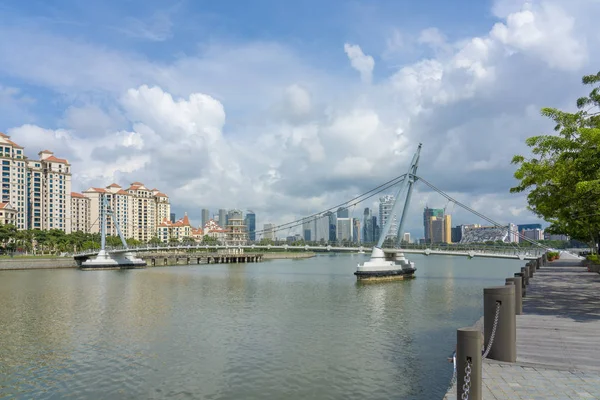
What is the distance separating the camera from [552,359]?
31.2ft

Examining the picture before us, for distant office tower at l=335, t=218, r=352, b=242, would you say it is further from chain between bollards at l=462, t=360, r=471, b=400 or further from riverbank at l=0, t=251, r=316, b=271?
chain between bollards at l=462, t=360, r=471, b=400

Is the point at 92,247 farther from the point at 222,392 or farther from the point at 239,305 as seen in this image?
the point at 222,392

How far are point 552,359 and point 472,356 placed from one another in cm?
406

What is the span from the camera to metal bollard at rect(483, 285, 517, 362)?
30.2 ft

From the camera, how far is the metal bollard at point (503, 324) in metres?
9.20

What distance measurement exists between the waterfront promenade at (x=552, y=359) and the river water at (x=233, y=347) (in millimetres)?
3276

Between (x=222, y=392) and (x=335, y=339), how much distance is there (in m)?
7.60

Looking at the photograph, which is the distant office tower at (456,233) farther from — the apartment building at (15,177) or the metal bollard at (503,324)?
the metal bollard at (503,324)

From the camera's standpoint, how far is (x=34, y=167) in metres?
127

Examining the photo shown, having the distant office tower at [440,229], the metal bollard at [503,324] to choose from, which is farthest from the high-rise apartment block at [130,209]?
the metal bollard at [503,324]

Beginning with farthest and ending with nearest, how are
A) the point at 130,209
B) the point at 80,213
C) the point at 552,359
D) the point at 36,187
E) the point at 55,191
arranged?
the point at 130,209 < the point at 80,213 < the point at 55,191 < the point at 36,187 < the point at 552,359

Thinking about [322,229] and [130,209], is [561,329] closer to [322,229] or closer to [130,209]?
[322,229]

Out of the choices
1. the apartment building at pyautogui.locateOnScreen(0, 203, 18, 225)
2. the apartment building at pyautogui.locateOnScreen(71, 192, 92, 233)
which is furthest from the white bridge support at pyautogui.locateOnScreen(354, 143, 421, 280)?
the apartment building at pyautogui.locateOnScreen(71, 192, 92, 233)

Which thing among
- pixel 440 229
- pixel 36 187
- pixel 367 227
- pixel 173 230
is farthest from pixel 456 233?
pixel 36 187
